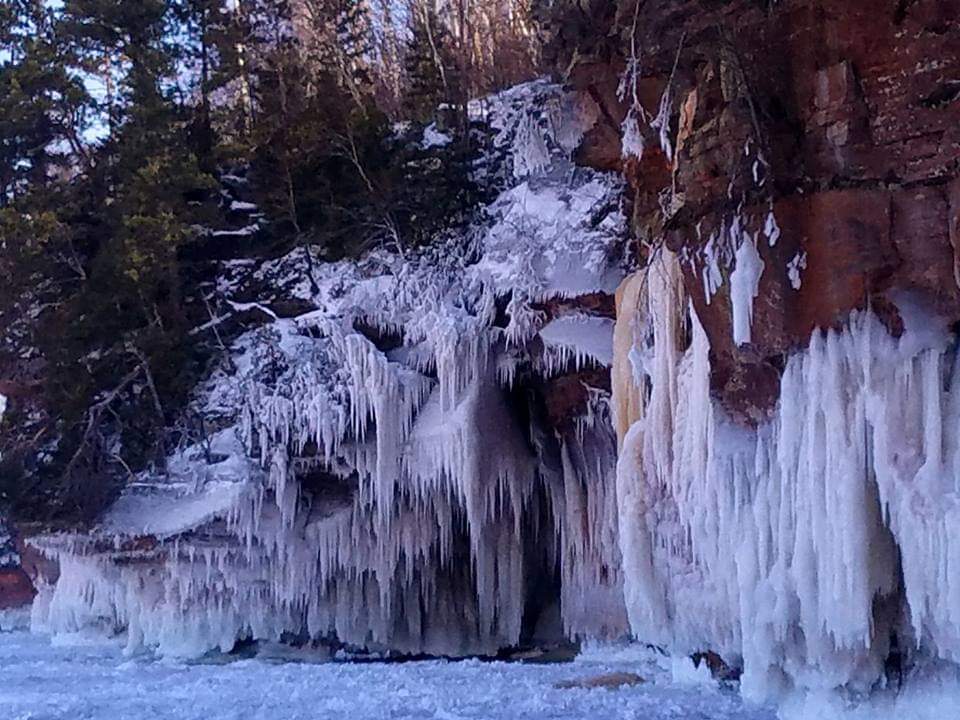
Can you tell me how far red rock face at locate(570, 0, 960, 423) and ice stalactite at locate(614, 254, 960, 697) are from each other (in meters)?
0.32

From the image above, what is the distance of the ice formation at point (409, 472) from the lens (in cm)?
1405

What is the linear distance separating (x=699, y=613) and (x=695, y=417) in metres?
2.13

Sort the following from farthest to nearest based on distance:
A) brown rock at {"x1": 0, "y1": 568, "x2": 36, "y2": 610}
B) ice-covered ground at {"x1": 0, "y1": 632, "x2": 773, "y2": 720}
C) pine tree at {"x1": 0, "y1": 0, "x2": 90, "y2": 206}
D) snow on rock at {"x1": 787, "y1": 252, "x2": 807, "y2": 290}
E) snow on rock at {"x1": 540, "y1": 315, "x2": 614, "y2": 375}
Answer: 1. brown rock at {"x1": 0, "y1": 568, "x2": 36, "y2": 610}
2. pine tree at {"x1": 0, "y1": 0, "x2": 90, "y2": 206}
3. snow on rock at {"x1": 540, "y1": 315, "x2": 614, "y2": 375}
4. ice-covered ground at {"x1": 0, "y1": 632, "x2": 773, "y2": 720}
5. snow on rock at {"x1": 787, "y1": 252, "x2": 807, "y2": 290}

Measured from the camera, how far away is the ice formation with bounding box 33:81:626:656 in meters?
14.0

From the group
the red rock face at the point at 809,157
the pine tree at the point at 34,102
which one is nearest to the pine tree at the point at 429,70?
the pine tree at the point at 34,102

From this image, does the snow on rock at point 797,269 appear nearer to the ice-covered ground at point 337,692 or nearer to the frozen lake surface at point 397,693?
the frozen lake surface at point 397,693

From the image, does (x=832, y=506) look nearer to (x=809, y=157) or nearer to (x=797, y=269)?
(x=797, y=269)

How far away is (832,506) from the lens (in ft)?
26.0

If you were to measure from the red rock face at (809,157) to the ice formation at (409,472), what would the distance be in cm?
413

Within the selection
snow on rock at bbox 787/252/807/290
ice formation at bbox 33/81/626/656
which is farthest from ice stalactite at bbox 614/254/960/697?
ice formation at bbox 33/81/626/656

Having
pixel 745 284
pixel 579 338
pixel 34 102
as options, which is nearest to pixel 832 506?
pixel 745 284

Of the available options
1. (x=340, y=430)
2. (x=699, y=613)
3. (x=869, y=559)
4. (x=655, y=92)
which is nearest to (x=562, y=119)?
(x=655, y=92)

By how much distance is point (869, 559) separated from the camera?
7832 mm

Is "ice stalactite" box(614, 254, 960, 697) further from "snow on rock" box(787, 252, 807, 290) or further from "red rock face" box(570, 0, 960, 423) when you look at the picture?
"snow on rock" box(787, 252, 807, 290)
